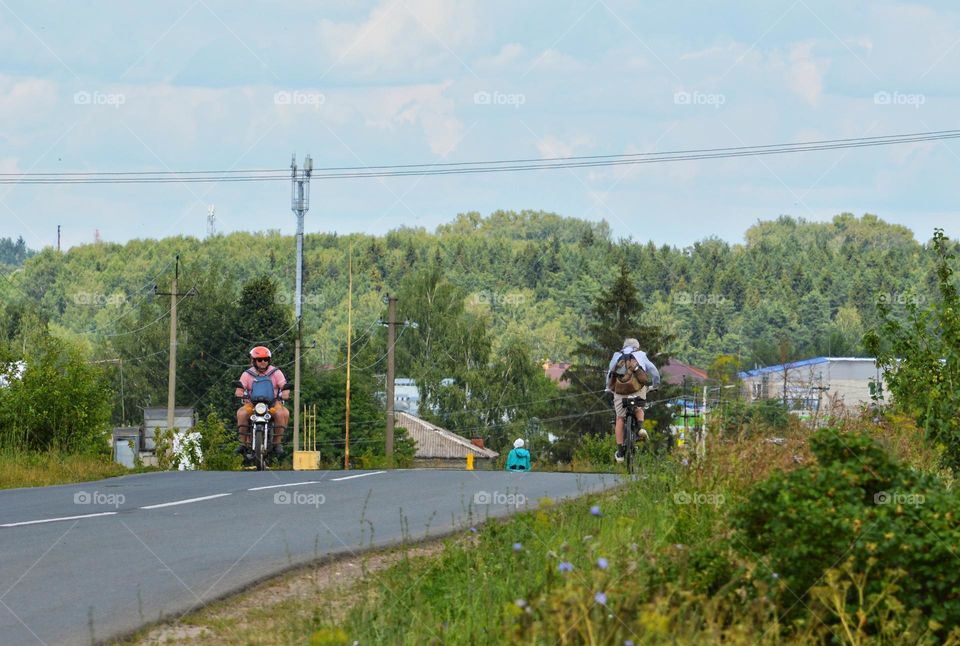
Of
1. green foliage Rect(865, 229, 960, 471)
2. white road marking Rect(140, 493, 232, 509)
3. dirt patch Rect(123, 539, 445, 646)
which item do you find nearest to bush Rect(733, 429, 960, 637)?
dirt patch Rect(123, 539, 445, 646)

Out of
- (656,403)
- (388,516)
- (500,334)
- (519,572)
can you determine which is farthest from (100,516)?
(500,334)

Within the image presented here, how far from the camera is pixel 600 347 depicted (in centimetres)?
8362

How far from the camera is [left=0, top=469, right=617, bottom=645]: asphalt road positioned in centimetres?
759

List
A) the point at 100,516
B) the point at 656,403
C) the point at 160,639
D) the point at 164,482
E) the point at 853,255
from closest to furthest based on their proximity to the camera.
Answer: the point at 160,639 < the point at 100,516 < the point at 164,482 < the point at 656,403 < the point at 853,255

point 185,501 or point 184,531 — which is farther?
point 185,501

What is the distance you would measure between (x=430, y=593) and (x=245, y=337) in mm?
77241

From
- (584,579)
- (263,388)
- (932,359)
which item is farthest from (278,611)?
(263,388)

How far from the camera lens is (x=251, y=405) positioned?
20.9 metres

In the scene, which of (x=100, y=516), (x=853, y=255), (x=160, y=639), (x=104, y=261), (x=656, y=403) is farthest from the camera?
(x=853, y=255)

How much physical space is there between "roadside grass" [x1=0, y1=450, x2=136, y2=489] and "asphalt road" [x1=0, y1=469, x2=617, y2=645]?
1.11 metres

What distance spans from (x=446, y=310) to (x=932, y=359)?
87641mm

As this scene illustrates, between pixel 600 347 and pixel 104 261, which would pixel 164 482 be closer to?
pixel 600 347

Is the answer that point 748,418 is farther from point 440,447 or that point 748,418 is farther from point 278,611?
point 440,447

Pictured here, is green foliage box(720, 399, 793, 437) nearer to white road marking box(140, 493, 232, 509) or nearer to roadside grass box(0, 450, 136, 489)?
white road marking box(140, 493, 232, 509)
